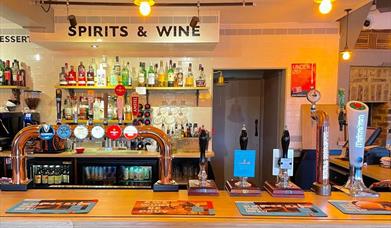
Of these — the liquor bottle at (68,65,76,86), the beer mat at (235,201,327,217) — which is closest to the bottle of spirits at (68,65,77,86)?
the liquor bottle at (68,65,76,86)

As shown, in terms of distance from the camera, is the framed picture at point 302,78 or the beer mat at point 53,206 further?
the framed picture at point 302,78

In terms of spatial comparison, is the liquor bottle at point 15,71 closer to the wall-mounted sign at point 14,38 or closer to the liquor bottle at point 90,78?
the wall-mounted sign at point 14,38

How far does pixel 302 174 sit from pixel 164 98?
2.24m

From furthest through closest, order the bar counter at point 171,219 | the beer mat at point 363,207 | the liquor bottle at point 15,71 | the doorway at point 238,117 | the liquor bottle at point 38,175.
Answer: the doorway at point 238,117, the liquor bottle at point 15,71, the liquor bottle at point 38,175, the beer mat at point 363,207, the bar counter at point 171,219

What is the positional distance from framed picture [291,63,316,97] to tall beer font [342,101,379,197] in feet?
9.20

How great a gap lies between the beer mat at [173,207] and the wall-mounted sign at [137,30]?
105 inches

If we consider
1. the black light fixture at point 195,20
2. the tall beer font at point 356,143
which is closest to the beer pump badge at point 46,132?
the tall beer font at point 356,143

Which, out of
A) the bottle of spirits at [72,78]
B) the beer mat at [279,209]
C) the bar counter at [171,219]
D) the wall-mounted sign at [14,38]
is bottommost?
the bar counter at [171,219]

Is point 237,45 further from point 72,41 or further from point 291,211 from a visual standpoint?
point 291,211

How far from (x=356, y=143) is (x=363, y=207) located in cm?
37

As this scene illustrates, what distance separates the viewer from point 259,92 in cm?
568

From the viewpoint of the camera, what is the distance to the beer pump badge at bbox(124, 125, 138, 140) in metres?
1.84

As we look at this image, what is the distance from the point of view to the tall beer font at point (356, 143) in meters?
1.75

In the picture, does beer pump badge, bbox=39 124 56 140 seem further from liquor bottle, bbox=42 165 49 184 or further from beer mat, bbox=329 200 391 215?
liquor bottle, bbox=42 165 49 184
